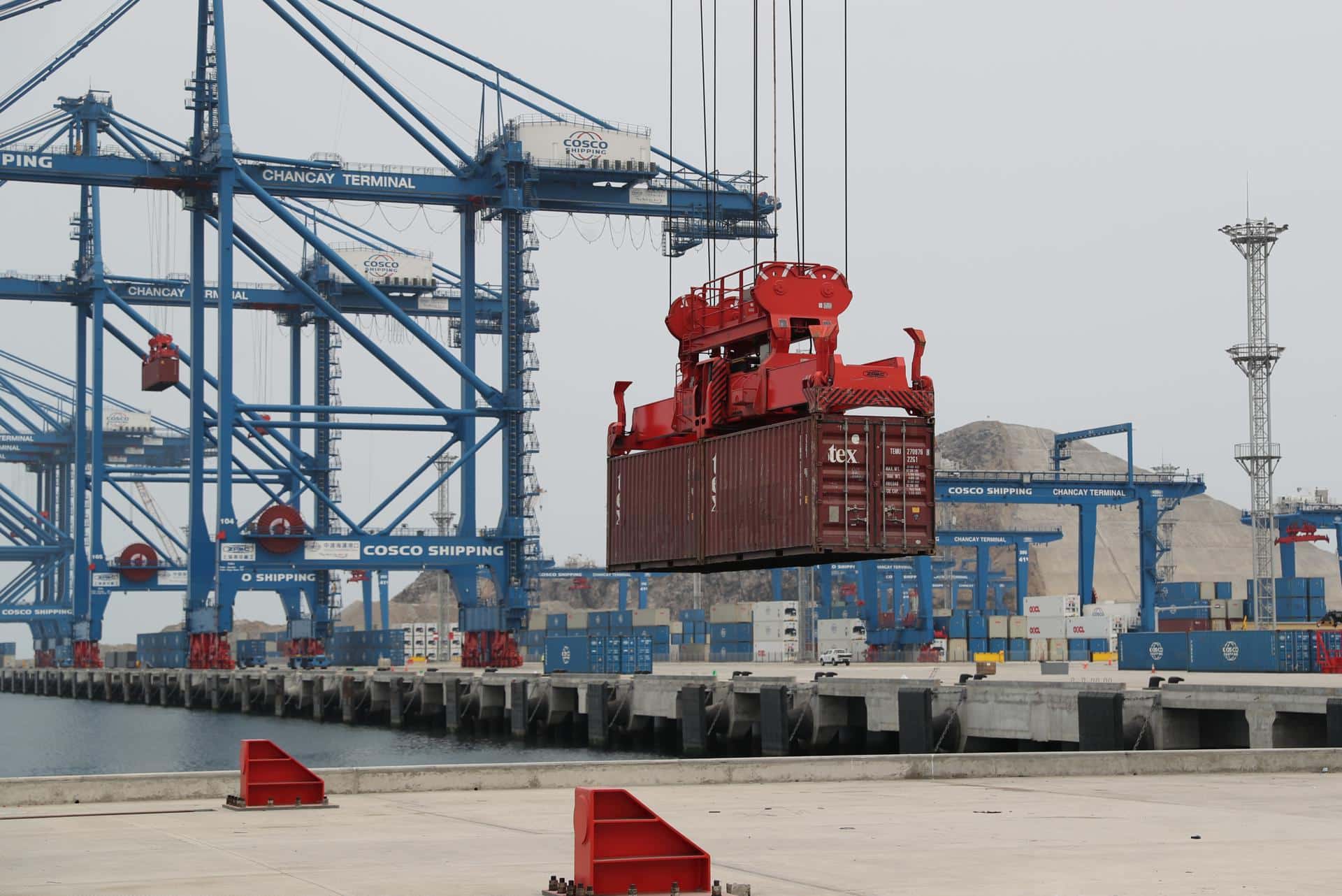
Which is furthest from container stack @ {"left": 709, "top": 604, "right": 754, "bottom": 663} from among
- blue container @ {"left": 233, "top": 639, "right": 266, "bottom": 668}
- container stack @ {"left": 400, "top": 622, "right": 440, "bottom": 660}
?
blue container @ {"left": 233, "top": 639, "right": 266, "bottom": 668}

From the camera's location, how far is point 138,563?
10644 cm

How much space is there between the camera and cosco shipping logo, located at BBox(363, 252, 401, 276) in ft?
293

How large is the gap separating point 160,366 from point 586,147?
69.5 feet

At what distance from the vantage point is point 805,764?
1978 cm

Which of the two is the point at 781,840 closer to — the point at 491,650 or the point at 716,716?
the point at 716,716

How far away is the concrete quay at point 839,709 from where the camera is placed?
2733cm

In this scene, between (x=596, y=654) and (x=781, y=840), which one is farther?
(x=596, y=654)

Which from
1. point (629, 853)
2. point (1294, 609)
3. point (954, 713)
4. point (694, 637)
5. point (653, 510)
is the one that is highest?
point (653, 510)

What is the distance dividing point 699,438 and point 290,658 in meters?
62.2

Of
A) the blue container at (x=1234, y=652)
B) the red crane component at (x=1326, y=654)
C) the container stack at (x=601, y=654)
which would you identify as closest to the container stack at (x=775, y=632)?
the container stack at (x=601, y=654)

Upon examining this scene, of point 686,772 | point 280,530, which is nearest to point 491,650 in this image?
point 280,530

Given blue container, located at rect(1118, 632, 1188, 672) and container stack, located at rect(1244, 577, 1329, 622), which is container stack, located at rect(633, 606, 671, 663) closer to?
container stack, located at rect(1244, 577, 1329, 622)

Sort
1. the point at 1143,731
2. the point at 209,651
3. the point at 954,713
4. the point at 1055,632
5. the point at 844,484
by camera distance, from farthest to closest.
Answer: the point at 1055,632 → the point at 209,651 → the point at 954,713 → the point at 844,484 → the point at 1143,731

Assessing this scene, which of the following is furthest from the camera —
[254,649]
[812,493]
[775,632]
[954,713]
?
[254,649]
